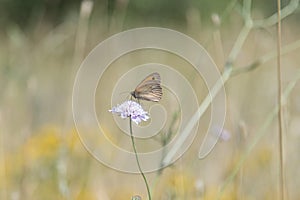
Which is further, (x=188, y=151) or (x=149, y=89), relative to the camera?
(x=188, y=151)

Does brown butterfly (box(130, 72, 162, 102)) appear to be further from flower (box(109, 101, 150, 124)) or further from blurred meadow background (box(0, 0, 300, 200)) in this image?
blurred meadow background (box(0, 0, 300, 200))

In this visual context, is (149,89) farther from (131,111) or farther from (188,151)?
(188,151)

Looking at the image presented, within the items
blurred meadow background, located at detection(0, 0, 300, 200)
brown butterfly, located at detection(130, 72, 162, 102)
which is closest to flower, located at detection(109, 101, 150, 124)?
brown butterfly, located at detection(130, 72, 162, 102)

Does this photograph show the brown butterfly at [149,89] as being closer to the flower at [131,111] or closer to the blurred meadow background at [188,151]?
the flower at [131,111]

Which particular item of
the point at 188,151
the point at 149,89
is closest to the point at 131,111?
the point at 149,89

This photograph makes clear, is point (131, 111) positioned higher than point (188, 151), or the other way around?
point (188, 151)
